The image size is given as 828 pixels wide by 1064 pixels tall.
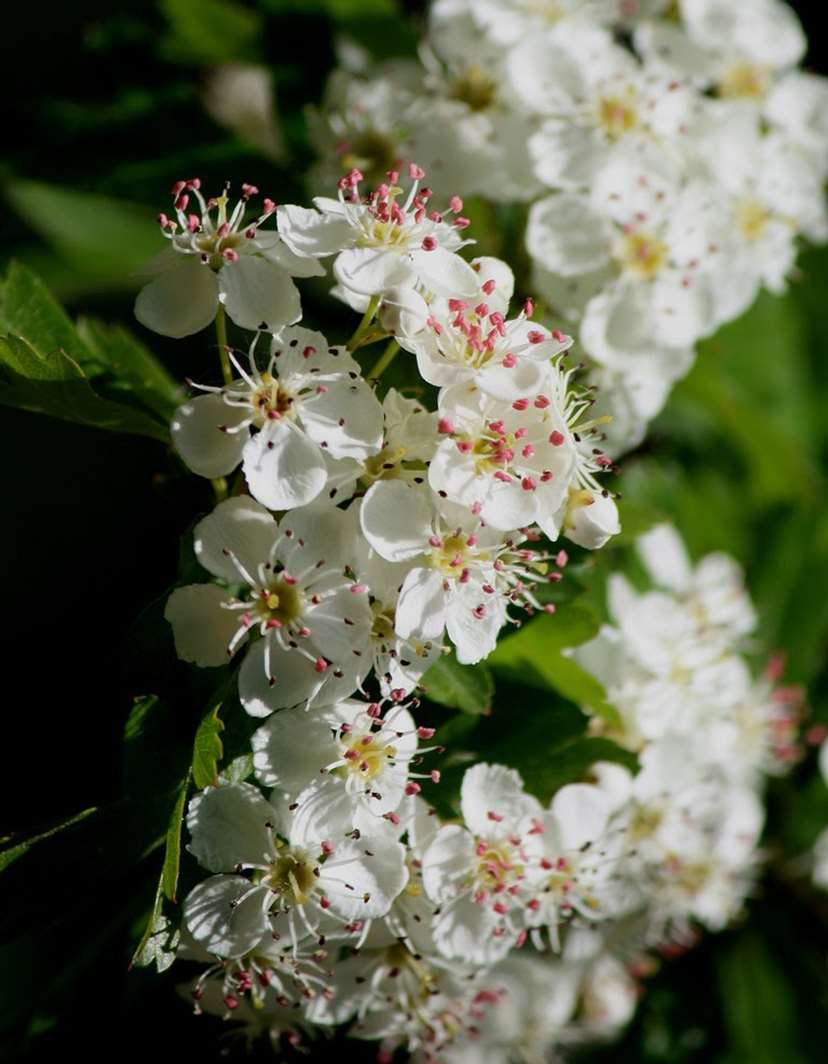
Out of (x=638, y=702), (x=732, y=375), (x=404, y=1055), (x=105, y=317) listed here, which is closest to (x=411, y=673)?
(x=638, y=702)

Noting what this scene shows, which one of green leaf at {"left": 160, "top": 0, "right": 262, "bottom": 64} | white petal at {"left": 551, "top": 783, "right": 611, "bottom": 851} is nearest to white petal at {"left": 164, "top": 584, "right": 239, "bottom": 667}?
white petal at {"left": 551, "top": 783, "right": 611, "bottom": 851}

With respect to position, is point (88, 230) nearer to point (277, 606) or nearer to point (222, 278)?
point (222, 278)

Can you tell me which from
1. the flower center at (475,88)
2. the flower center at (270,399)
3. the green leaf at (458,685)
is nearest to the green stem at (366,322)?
the flower center at (270,399)

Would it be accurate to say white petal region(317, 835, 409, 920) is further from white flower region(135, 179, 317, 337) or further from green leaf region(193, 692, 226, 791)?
white flower region(135, 179, 317, 337)

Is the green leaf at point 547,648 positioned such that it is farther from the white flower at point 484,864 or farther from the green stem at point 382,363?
the green stem at point 382,363

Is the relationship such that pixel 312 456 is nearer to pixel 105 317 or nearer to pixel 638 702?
pixel 638 702

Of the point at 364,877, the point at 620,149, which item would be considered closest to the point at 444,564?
the point at 364,877
